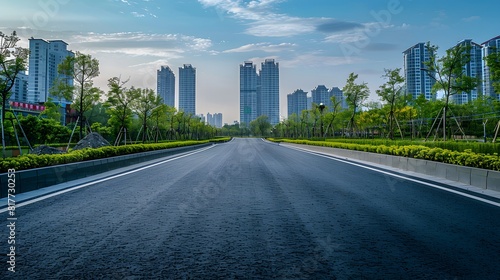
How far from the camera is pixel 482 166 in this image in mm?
9664

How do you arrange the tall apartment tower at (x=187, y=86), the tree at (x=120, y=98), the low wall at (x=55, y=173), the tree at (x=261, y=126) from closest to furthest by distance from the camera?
the low wall at (x=55, y=173) < the tree at (x=120, y=98) < the tree at (x=261, y=126) < the tall apartment tower at (x=187, y=86)

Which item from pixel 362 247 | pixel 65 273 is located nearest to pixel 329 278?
pixel 362 247

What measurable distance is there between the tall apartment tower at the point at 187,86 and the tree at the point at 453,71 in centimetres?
17246

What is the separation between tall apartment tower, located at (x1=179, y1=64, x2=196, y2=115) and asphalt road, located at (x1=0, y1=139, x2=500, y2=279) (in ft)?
617

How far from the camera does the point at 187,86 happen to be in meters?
194

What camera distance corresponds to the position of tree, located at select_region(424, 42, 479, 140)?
24.3 m

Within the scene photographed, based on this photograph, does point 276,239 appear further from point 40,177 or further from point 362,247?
point 40,177

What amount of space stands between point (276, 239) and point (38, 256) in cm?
267

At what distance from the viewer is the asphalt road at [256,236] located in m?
3.52

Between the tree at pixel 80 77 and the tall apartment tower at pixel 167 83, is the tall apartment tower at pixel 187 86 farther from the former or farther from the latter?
the tree at pixel 80 77

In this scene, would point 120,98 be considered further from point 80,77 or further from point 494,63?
point 494,63

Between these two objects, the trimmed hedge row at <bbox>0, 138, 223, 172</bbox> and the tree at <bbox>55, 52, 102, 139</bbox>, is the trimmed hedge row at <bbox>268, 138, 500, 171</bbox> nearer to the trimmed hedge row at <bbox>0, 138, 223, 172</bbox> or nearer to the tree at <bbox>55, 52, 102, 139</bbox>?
the trimmed hedge row at <bbox>0, 138, 223, 172</bbox>

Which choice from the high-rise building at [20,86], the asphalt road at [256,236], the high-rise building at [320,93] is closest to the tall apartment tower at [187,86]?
the high-rise building at [320,93]

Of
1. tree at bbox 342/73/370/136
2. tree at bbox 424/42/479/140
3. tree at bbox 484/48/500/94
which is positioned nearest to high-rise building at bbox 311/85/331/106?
tree at bbox 342/73/370/136
